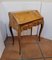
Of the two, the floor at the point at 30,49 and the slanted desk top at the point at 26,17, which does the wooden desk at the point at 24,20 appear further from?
the floor at the point at 30,49

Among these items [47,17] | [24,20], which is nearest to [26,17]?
[24,20]

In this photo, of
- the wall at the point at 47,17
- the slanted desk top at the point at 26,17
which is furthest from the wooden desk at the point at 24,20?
the wall at the point at 47,17

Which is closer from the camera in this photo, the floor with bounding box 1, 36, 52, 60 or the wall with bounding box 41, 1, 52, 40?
the floor with bounding box 1, 36, 52, 60

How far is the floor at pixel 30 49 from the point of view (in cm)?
224

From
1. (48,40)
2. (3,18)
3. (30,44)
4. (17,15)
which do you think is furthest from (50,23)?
(3,18)

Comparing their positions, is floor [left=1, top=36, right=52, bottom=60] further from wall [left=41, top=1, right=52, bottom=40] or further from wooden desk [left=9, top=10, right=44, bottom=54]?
wooden desk [left=9, top=10, right=44, bottom=54]

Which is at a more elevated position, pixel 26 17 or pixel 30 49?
pixel 26 17

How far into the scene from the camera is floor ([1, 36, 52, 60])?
7.35ft

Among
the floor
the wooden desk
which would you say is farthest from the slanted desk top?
the floor

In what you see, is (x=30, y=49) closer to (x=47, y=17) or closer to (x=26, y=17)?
(x=26, y=17)

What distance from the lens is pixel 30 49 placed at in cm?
245

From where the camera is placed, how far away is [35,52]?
236cm

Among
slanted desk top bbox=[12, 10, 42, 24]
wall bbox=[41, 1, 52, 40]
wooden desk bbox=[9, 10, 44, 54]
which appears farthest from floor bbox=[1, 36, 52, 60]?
slanted desk top bbox=[12, 10, 42, 24]

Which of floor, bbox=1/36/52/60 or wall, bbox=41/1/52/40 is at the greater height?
wall, bbox=41/1/52/40
